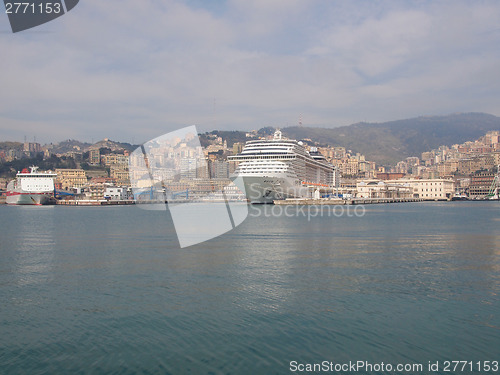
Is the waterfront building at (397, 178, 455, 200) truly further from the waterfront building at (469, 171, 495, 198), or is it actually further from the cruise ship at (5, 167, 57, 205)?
the cruise ship at (5, 167, 57, 205)

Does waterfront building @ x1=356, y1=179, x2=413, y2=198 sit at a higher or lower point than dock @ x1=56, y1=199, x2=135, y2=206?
higher

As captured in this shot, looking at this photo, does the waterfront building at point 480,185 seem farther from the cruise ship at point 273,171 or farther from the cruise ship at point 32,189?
the cruise ship at point 32,189

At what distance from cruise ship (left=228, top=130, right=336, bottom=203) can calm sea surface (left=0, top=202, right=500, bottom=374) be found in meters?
29.3

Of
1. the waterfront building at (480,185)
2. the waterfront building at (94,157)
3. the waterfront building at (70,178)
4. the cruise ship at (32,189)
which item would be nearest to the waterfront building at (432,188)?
the waterfront building at (480,185)

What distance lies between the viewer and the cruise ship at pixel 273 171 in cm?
4459

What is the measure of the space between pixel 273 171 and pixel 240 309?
3694 cm

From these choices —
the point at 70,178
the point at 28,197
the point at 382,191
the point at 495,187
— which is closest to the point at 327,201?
the point at 382,191

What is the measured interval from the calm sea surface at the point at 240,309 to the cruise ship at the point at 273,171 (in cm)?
2926

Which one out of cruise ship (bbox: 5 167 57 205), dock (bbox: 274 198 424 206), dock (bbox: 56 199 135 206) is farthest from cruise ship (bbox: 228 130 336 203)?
cruise ship (bbox: 5 167 57 205)

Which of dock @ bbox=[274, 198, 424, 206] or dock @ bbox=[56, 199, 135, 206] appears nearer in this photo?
dock @ bbox=[274, 198, 424, 206]

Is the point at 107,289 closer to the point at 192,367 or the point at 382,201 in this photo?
the point at 192,367

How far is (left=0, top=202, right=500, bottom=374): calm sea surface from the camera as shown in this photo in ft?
21.0

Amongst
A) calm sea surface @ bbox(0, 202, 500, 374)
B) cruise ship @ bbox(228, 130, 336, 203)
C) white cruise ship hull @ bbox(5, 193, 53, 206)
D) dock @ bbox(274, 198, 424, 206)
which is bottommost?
calm sea surface @ bbox(0, 202, 500, 374)

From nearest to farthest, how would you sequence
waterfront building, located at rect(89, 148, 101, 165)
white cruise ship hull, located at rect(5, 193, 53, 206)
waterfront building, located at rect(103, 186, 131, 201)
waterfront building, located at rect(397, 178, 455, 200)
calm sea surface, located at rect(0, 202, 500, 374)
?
calm sea surface, located at rect(0, 202, 500, 374)
white cruise ship hull, located at rect(5, 193, 53, 206)
waterfront building, located at rect(103, 186, 131, 201)
waterfront building, located at rect(397, 178, 455, 200)
waterfront building, located at rect(89, 148, 101, 165)
